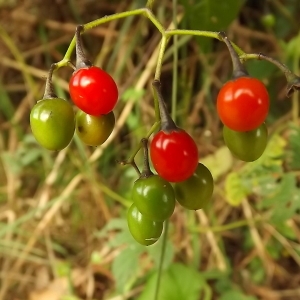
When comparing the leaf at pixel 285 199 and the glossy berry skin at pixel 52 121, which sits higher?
the glossy berry skin at pixel 52 121

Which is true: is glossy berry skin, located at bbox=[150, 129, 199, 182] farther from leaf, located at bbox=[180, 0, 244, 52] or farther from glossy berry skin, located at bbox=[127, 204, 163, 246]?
leaf, located at bbox=[180, 0, 244, 52]

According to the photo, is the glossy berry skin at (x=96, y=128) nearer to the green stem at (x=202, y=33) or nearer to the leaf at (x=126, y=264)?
the green stem at (x=202, y=33)

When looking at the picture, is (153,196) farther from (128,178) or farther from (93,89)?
(128,178)

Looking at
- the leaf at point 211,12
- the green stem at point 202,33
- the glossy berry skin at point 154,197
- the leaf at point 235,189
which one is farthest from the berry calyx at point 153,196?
the leaf at point 235,189

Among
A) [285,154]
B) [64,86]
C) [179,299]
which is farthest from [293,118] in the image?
[64,86]

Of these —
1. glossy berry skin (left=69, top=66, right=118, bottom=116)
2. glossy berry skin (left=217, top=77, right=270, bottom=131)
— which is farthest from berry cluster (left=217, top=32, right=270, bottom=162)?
glossy berry skin (left=69, top=66, right=118, bottom=116)

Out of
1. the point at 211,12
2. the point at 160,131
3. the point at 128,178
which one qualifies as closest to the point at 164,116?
the point at 160,131
